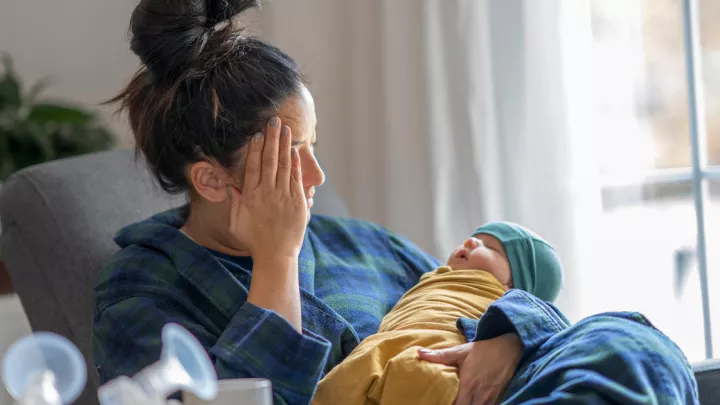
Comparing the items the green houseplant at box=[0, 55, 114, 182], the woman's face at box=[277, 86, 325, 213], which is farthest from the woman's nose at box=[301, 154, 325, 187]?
the green houseplant at box=[0, 55, 114, 182]

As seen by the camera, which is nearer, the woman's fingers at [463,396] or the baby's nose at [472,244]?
the woman's fingers at [463,396]

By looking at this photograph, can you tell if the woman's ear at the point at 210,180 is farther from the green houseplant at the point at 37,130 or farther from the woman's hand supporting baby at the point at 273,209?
the green houseplant at the point at 37,130

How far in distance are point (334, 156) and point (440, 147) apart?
18.6 inches

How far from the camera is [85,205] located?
160cm

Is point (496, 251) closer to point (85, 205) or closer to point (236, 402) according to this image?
point (85, 205)

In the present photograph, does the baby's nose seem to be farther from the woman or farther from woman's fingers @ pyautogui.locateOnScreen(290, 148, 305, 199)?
woman's fingers @ pyautogui.locateOnScreen(290, 148, 305, 199)

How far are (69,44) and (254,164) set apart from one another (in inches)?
85.3

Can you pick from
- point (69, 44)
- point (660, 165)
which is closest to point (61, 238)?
point (660, 165)

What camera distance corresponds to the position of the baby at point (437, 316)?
1.16 metres

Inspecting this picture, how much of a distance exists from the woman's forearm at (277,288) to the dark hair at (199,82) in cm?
18

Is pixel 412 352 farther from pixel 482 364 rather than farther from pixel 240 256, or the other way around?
pixel 240 256

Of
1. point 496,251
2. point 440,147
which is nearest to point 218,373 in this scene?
point 496,251

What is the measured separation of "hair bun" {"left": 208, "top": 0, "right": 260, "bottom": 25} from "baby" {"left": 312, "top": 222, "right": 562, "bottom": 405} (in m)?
0.53

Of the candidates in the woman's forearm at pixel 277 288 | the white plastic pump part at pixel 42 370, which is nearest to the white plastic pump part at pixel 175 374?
the white plastic pump part at pixel 42 370
